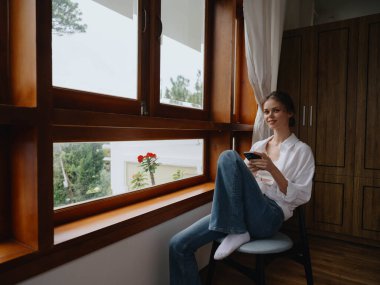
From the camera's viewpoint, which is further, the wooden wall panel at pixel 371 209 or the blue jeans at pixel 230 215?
the wooden wall panel at pixel 371 209

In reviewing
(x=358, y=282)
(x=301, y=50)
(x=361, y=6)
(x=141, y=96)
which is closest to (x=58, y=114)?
(x=141, y=96)

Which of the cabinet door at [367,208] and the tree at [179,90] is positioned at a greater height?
the tree at [179,90]

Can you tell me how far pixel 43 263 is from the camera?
0.94 meters

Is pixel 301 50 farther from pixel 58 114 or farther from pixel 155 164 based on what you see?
pixel 58 114

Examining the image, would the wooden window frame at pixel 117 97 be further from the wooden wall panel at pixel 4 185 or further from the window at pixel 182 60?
the wooden wall panel at pixel 4 185

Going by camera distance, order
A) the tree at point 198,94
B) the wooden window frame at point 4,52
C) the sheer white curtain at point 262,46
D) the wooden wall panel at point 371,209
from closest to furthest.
Answer: the wooden window frame at point 4,52 < the tree at point 198,94 < the sheer white curtain at point 262,46 < the wooden wall panel at point 371,209

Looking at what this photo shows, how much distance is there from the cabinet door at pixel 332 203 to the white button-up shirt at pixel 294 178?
1.14m

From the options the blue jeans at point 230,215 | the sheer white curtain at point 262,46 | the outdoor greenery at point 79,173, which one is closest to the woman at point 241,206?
the blue jeans at point 230,215

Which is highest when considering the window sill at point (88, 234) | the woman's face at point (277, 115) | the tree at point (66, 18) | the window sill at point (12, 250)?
the tree at point (66, 18)

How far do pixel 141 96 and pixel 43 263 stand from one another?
3.00 ft

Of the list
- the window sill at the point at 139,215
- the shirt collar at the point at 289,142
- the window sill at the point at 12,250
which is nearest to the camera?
the window sill at the point at 12,250

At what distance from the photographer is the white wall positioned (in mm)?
1035

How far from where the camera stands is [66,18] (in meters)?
1.19

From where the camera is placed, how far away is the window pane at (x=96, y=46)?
3.86 feet
